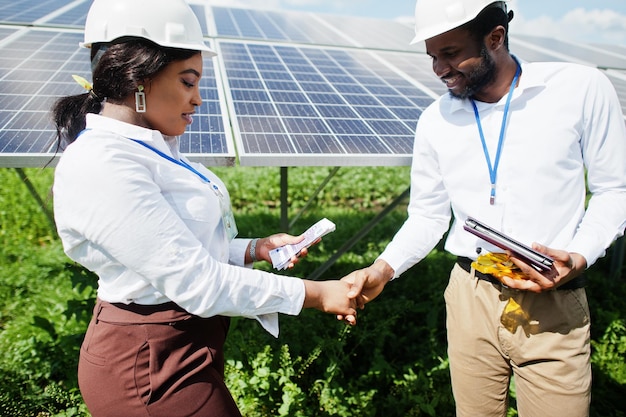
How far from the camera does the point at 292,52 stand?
222 inches

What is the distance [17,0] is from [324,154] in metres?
6.60

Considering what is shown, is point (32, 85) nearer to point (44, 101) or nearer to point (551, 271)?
point (44, 101)

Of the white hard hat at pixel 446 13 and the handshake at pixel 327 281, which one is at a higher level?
the white hard hat at pixel 446 13

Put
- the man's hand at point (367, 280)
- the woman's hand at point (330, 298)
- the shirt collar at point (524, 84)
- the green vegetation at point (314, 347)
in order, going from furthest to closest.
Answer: the green vegetation at point (314, 347) < the man's hand at point (367, 280) < the shirt collar at point (524, 84) < the woman's hand at point (330, 298)

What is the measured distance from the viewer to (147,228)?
1.56 meters

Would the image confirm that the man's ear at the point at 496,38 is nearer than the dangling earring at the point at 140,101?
No

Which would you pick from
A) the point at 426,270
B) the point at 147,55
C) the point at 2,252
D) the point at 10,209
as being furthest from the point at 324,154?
the point at 10,209

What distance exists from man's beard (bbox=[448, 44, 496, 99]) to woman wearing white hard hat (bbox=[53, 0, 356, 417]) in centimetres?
113

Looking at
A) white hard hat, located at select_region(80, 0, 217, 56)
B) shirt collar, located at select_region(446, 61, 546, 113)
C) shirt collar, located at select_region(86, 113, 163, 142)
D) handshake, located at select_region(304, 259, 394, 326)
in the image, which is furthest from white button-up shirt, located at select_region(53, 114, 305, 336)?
shirt collar, located at select_region(446, 61, 546, 113)

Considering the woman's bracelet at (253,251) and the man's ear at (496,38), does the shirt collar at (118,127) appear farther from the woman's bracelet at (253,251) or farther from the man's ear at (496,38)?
the man's ear at (496,38)

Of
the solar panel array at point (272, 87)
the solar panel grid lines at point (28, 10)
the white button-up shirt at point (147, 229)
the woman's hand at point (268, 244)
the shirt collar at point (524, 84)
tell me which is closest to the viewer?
the white button-up shirt at point (147, 229)

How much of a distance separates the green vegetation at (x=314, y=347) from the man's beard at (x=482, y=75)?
213cm

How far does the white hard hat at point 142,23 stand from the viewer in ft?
5.49

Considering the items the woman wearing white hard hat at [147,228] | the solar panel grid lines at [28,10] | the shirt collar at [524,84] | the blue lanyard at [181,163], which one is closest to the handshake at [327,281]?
the woman wearing white hard hat at [147,228]
